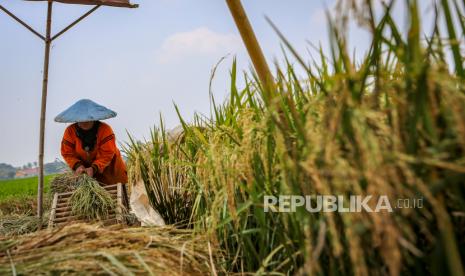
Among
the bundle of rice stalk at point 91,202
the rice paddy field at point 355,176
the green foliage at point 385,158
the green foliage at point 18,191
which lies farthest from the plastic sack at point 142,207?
the green foliage at point 18,191

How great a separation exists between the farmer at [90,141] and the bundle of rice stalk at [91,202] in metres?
0.82

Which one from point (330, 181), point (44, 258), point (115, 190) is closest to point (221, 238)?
point (44, 258)

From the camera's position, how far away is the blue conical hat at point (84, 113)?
16.2 feet

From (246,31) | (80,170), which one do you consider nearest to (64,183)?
(80,170)

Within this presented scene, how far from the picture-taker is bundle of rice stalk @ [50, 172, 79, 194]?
14.4 feet

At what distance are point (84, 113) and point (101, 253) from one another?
12.0 feet

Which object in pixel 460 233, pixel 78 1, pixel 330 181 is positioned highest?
pixel 78 1

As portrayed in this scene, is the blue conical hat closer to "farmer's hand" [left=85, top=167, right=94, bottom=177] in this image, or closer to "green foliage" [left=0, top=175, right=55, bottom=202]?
"farmer's hand" [left=85, top=167, right=94, bottom=177]

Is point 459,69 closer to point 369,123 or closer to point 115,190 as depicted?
point 369,123

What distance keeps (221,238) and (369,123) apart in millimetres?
1035

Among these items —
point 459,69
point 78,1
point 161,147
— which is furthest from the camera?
point 78,1

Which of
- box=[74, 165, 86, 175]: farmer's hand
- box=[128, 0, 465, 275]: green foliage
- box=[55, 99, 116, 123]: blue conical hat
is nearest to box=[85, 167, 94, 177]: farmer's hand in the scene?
box=[74, 165, 86, 175]: farmer's hand

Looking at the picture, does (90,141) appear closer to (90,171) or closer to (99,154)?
(99,154)

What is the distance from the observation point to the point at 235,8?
243 cm
